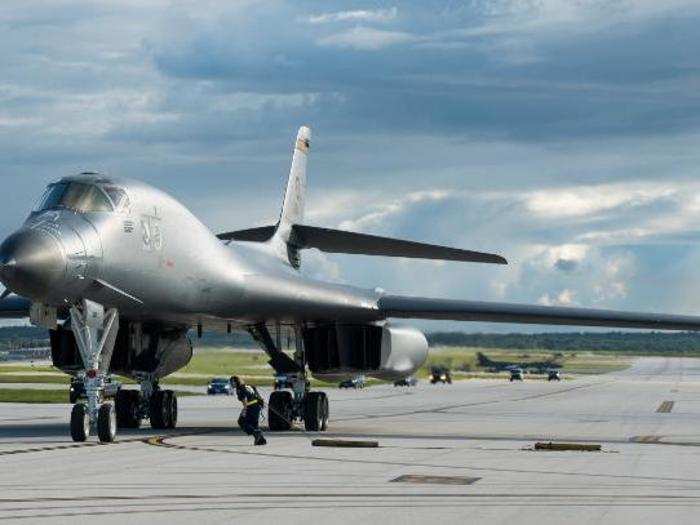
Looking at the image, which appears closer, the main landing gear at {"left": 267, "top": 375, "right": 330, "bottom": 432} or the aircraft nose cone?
the aircraft nose cone

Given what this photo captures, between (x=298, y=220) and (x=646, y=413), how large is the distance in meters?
17.0

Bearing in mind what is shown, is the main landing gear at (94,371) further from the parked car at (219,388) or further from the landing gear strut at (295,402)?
the parked car at (219,388)

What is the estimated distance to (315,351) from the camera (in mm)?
30781

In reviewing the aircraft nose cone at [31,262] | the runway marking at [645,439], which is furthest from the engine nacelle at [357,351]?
the aircraft nose cone at [31,262]

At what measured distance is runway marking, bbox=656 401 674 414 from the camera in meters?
46.9

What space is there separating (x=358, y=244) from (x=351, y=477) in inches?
569

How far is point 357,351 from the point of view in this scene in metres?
30.5

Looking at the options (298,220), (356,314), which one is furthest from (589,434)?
(298,220)

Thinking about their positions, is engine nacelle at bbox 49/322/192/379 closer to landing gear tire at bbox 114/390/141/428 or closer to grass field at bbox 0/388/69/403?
landing gear tire at bbox 114/390/141/428

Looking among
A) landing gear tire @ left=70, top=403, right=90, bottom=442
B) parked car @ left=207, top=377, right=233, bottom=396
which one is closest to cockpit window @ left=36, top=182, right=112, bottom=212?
landing gear tire @ left=70, top=403, right=90, bottom=442

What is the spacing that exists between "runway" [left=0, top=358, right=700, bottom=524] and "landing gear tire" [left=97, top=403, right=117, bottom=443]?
31cm

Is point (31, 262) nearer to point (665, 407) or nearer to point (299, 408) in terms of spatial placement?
point (299, 408)

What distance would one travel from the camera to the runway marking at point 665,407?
4692cm

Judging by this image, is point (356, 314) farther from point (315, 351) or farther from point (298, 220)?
point (298, 220)
